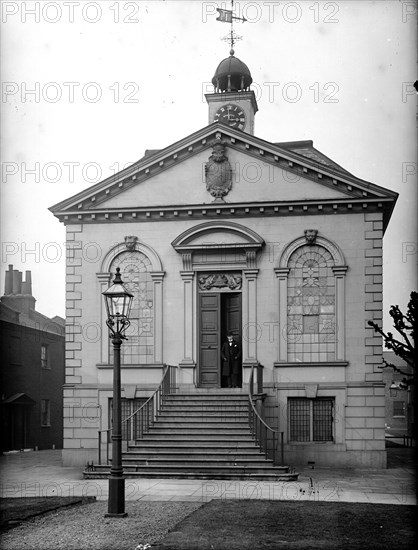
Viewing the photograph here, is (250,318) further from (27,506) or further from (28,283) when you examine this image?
(28,283)

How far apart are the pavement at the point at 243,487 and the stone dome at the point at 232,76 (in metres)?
16.7

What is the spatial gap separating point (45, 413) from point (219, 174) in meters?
20.2

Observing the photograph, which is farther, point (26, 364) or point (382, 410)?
point (26, 364)

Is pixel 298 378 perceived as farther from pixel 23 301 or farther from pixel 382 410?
pixel 23 301

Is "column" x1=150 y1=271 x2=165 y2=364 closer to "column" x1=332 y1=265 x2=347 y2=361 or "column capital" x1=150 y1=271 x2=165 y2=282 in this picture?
"column capital" x1=150 y1=271 x2=165 y2=282

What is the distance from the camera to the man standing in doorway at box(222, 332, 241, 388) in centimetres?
2386

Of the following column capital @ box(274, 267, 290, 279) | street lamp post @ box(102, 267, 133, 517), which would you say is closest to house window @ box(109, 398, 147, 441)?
column capital @ box(274, 267, 290, 279)

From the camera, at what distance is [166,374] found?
2284 centimetres

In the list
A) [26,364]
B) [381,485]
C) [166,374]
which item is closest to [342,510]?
[381,485]

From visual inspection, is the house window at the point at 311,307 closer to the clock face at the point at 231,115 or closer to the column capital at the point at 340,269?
the column capital at the point at 340,269

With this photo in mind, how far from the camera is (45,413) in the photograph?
39.4 metres

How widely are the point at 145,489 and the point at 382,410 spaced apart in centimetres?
866

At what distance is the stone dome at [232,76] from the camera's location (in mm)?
31953

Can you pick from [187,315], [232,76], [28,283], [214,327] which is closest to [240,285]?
[214,327]
